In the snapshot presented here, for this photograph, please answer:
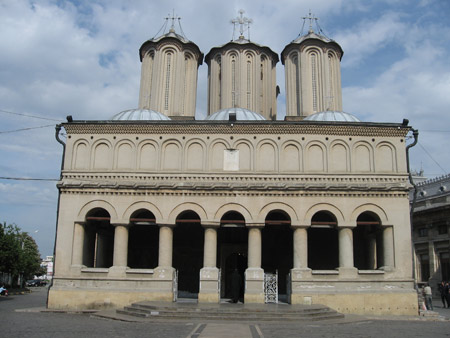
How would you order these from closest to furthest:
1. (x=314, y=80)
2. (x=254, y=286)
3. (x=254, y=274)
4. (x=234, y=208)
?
(x=254, y=286) < (x=254, y=274) < (x=234, y=208) < (x=314, y=80)

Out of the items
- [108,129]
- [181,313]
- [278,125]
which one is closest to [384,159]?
[278,125]

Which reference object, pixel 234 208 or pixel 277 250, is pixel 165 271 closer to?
pixel 234 208

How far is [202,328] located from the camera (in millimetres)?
14305

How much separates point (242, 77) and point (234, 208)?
40.6ft

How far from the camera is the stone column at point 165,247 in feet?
70.2

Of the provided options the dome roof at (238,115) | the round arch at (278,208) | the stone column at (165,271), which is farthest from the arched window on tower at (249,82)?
the stone column at (165,271)

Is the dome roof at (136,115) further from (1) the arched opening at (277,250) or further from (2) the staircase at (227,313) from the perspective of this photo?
(2) the staircase at (227,313)

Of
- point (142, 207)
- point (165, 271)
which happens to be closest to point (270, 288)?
point (165, 271)

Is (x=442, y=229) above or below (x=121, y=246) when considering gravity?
above

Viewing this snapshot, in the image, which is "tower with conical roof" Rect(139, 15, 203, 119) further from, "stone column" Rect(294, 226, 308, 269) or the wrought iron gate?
the wrought iron gate

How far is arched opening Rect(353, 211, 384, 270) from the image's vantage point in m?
23.0

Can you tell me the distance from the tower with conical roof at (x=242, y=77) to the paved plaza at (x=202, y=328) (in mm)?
16997

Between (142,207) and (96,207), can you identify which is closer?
(142,207)

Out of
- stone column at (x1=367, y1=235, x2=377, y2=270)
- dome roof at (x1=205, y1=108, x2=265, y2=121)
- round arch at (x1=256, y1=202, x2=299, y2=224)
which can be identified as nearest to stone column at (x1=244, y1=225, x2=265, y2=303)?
round arch at (x1=256, y1=202, x2=299, y2=224)
